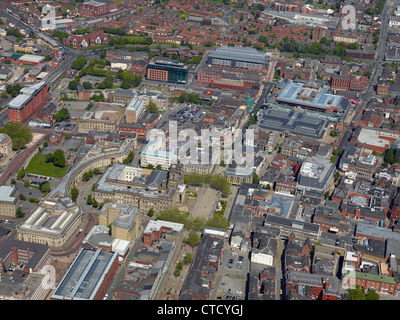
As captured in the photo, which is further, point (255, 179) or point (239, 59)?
point (239, 59)

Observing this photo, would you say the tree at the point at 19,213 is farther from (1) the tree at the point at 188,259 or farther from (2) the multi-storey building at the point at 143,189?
(1) the tree at the point at 188,259

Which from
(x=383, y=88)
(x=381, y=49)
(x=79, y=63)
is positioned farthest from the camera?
(x=381, y=49)

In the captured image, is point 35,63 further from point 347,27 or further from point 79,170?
point 347,27

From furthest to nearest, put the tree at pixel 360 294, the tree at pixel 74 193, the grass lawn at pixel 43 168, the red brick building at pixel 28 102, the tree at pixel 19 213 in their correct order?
the red brick building at pixel 28 102 < the grass lawn at pixel 43 168 < the tree at pixel 74 193 < the tree at pixel 19 213 < the tree at pixel 360 294

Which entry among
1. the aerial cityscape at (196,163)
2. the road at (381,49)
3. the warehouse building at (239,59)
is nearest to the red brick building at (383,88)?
the aerial cityscape at (196,163)

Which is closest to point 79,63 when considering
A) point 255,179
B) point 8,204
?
point 8,204

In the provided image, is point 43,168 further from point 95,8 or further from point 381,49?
point 381,49
